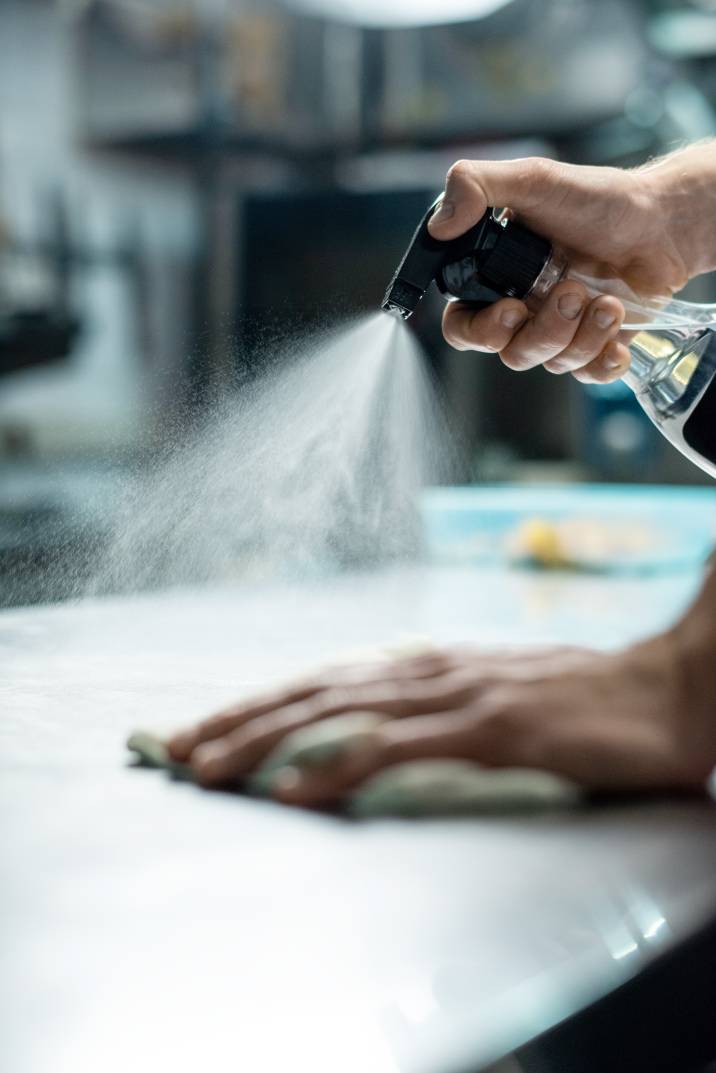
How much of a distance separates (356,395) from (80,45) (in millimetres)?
1501

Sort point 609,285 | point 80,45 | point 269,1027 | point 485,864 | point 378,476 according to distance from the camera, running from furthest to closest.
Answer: point 80,45
point 378,476
point 609,285
point 485,864
point 269,1027

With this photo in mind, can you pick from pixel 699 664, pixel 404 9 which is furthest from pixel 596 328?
pixel 404 9

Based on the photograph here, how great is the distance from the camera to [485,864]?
459mm

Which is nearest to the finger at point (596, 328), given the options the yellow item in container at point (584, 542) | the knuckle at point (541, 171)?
the knuckle at point (541, 171)

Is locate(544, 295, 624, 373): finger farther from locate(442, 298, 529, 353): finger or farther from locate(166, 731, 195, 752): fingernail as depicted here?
locate(166, 731, 195, 752): fingernail

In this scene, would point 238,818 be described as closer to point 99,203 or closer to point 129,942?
point 129,942

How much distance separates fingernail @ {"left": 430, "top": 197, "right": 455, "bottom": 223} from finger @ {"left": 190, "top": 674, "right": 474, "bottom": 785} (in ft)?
0.96

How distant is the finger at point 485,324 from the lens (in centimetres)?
81

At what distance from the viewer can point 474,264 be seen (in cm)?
74

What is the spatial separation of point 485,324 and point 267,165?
1762mm

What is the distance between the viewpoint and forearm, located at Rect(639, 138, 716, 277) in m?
1.00

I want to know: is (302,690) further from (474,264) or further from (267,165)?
(267,165)

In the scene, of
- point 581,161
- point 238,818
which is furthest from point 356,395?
point 581,161

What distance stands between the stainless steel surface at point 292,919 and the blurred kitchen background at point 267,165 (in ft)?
4.06
